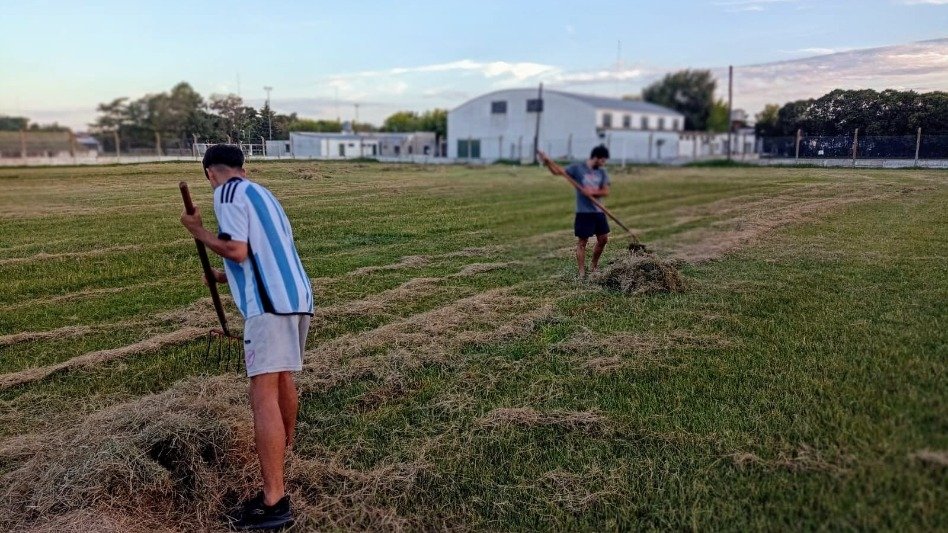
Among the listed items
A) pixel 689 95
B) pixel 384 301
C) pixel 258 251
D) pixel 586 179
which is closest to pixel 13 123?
A: pixel 384 301

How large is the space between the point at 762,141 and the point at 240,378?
470 cm

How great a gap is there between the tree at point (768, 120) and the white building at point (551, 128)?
3144 cm

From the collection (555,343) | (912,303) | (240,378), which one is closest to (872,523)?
(912,303)

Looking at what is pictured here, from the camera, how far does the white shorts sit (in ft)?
10.0

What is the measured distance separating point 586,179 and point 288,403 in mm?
5273

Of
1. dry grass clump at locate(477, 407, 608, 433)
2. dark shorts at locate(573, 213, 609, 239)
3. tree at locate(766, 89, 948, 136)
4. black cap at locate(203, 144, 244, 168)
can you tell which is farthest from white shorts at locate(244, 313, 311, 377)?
dark shorts at locate(573, 213, 609, 239)

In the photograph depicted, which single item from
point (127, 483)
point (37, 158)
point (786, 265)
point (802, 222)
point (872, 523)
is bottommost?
point (127, 483)

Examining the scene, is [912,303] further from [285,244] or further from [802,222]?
[285,244]

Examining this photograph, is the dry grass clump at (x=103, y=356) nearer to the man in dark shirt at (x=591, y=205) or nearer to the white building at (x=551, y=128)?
the man in dark shirt at (x=591, y=205)

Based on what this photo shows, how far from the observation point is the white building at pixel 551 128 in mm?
38875

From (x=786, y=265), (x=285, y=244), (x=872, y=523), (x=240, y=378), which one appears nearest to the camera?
(x=872, y=523)

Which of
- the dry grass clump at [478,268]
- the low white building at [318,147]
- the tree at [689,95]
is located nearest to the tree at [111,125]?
the low white building at [318,147]

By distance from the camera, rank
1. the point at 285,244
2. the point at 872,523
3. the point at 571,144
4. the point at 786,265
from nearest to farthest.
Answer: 1. the point at 872,523
2. the point at 285,244
3. the point at 786,265
4. the point at 571,144

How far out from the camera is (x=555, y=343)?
5215 millimetres
